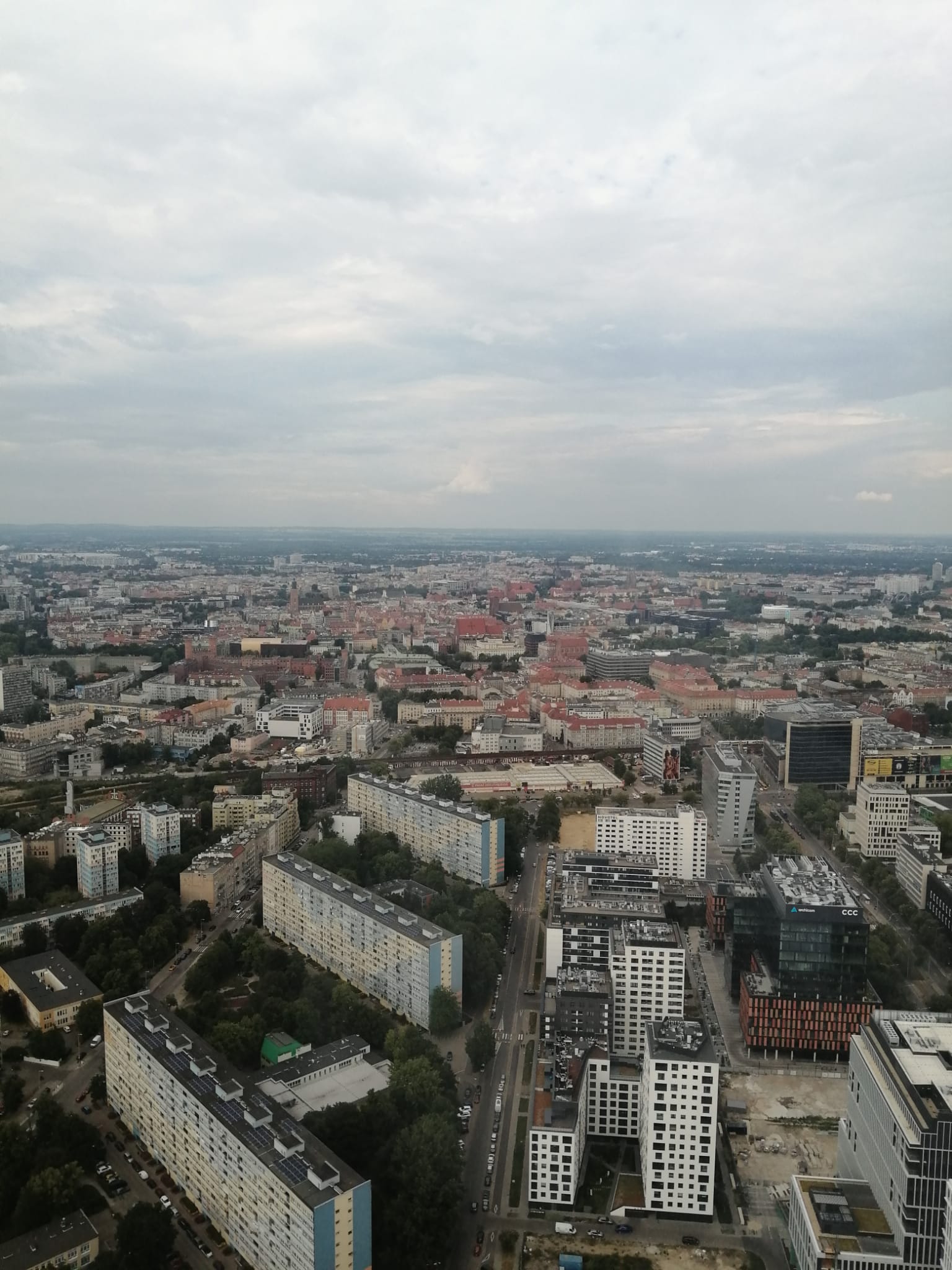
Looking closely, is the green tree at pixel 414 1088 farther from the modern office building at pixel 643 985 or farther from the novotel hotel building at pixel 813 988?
the novotel hotel building at pixel 813 988

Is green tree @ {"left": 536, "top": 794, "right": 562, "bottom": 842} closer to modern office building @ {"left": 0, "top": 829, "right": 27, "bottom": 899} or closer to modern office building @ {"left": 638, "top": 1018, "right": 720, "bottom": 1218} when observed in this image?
modern office building @ {"left": 0, "top": 829, "right": 27, "bottom": 899}

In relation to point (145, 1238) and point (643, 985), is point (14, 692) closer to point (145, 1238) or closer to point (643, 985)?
point (643, 985)

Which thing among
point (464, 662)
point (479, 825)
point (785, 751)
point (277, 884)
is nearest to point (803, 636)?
point (464, 662)

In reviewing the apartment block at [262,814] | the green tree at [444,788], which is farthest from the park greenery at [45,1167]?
the green tree at [444,788]

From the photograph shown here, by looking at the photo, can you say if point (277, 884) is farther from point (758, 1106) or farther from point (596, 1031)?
point (758, 1106)

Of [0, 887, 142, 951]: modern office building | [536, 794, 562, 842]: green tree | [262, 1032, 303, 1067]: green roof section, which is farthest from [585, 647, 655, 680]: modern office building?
[262, 1032, 303, 1067]: green roof section

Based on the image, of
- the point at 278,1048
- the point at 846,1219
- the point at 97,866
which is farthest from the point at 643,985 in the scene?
Answer: the point at 97,866
